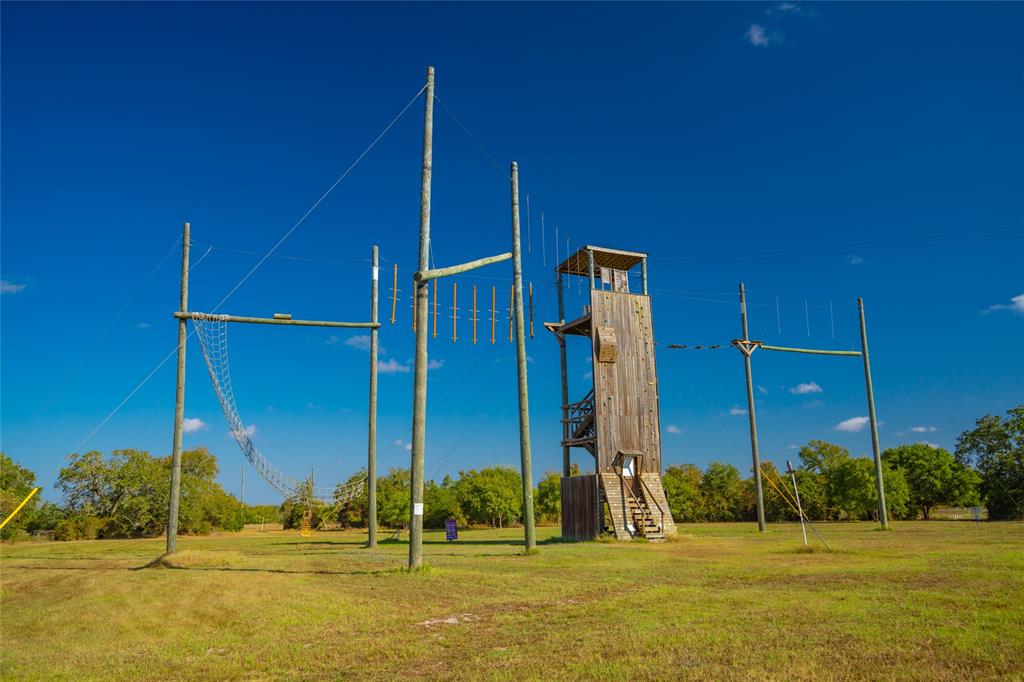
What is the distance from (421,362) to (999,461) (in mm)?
57872

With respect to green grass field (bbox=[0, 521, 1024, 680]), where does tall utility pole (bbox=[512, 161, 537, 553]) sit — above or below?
above

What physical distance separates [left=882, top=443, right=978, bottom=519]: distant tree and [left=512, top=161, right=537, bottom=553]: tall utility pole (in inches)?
1752

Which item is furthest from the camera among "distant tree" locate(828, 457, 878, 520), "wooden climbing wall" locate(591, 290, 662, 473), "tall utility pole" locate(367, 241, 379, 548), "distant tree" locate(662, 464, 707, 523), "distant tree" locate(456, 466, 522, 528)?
"distant tree" locate(662, 464, 707, 523)

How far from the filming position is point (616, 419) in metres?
33.4

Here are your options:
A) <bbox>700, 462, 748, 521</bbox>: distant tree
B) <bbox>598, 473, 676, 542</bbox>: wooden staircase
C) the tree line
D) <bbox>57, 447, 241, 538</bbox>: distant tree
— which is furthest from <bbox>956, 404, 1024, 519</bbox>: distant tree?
<bbox>57, 447, 241, 538</bbox>: distant tree

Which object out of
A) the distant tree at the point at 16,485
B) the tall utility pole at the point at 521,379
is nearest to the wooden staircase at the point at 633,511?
the tall utility pole at the point at 521,379

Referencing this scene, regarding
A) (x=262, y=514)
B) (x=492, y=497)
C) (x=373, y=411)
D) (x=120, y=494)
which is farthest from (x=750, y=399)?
(x=262, y=514)

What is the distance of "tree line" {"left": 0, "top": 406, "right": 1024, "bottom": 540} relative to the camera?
176 feet

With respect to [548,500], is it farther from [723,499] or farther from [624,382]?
[624,382]

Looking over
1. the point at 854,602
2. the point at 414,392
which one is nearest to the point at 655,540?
the point at 414,392

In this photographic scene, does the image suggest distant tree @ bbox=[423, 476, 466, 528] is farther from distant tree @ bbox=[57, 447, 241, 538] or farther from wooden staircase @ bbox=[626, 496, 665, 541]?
wooden staircase @ bbox=[626, 496, 665, 541]

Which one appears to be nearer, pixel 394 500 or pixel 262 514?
pixel 394 500

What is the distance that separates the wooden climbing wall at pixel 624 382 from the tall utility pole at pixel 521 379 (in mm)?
8489

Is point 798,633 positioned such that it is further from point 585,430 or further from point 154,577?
point 585,430
